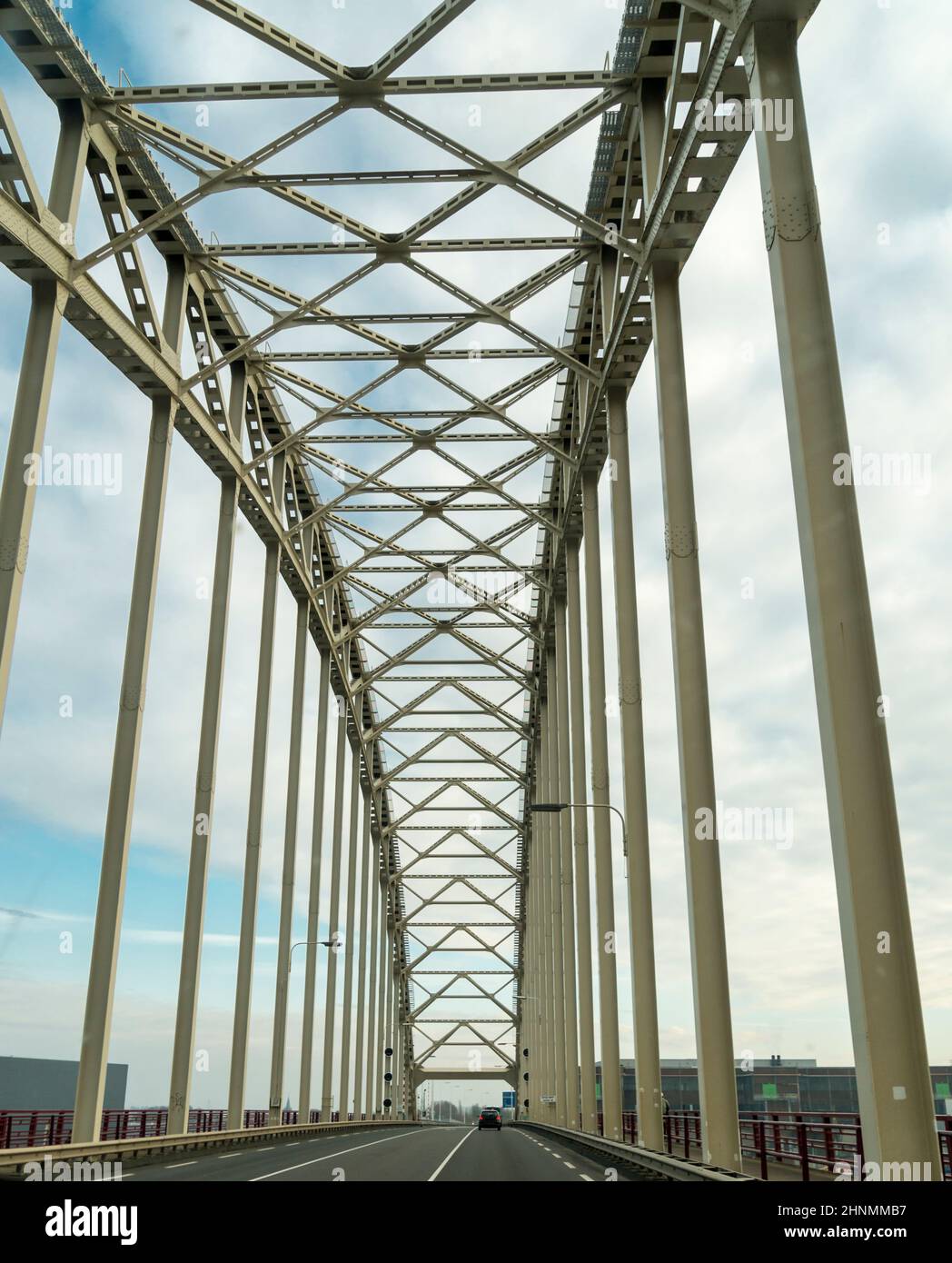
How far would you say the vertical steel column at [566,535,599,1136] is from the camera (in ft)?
98.4

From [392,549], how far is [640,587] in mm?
9073

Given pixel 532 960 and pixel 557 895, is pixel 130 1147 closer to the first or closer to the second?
pixel 557 895

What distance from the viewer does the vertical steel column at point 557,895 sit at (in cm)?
3906

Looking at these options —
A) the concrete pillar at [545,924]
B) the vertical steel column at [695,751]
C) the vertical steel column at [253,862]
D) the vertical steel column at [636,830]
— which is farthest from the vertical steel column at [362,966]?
the vertical steel column at [695,751]

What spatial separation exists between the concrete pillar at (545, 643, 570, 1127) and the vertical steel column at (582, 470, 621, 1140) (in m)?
10.7

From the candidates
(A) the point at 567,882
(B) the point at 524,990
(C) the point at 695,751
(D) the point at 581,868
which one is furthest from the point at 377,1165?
Result: (B) the point at 524,990

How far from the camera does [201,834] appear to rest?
2512 centimetres

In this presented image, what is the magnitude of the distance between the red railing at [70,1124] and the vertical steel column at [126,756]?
2.66 feet

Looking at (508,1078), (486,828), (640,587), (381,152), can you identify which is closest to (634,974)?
(381,152)

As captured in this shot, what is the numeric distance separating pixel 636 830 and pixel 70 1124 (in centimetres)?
1303

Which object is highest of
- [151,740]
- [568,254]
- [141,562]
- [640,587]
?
[568,254]

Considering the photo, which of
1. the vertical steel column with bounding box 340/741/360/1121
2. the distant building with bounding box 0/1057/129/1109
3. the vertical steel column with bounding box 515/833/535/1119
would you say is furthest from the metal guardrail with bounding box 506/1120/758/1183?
the distant building with bounding box 0/1057/129/1109
